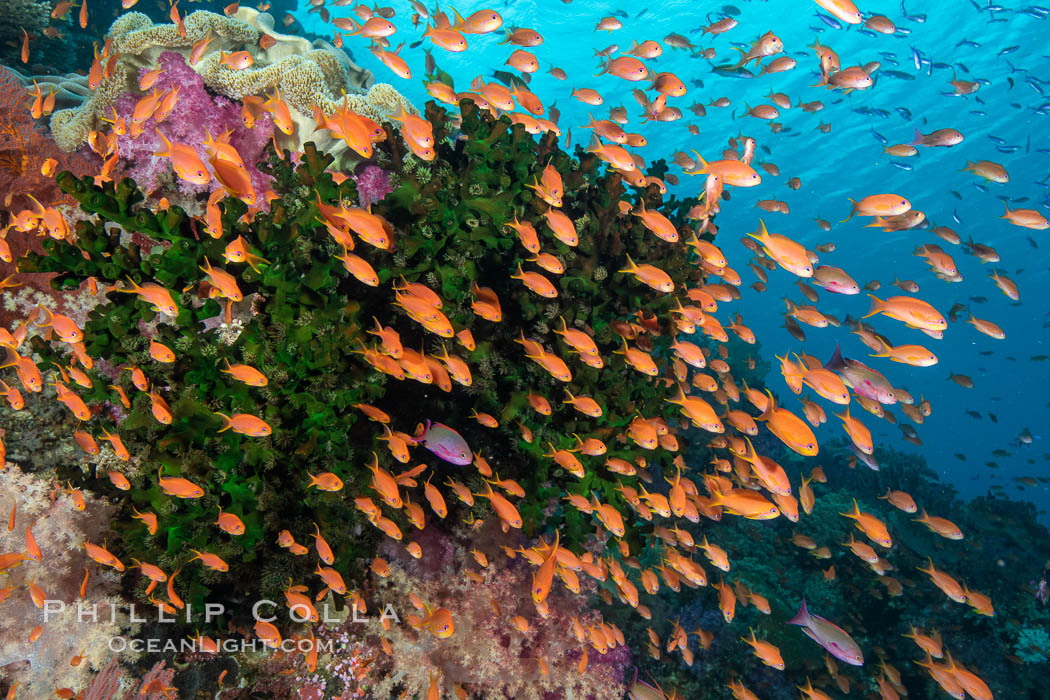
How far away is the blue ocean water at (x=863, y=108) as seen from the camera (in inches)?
875

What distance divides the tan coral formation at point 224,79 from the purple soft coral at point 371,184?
268mm

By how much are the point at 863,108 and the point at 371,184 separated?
54.9ft

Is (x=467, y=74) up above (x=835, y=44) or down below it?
below

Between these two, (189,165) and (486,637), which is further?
(486,637)

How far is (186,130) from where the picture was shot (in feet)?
16.6

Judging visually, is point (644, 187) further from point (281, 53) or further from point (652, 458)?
point (281, 53)

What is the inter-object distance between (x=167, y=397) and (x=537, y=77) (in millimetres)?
32818

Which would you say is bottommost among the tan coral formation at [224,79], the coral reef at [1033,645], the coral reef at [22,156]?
the coral reef at [1033,645]

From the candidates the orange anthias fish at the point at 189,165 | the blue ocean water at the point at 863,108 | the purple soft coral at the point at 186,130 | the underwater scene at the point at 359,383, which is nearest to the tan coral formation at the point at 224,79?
the underwater scene at the point at 359,383

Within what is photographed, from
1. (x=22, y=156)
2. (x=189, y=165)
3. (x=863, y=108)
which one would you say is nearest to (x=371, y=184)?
(x=189, y=165)

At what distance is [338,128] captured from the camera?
12.4ft

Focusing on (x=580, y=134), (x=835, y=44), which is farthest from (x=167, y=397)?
(x=580, y=134)

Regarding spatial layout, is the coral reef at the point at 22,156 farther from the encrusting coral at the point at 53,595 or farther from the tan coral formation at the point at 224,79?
the encrusting coral at the point at 53,595

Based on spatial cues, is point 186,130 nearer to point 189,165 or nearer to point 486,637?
point 189,165
